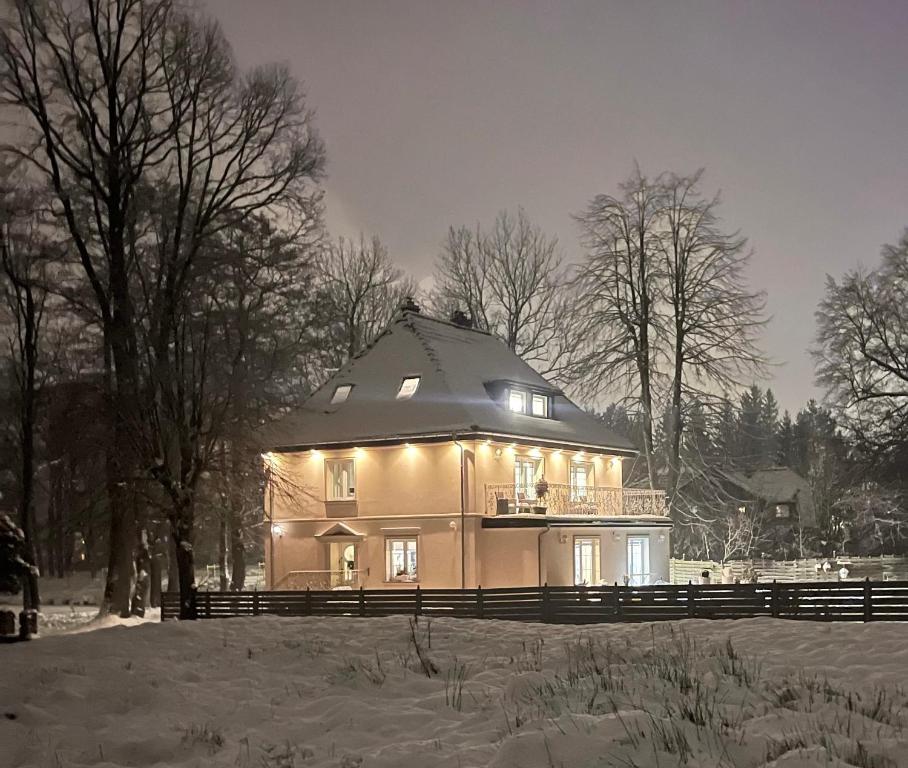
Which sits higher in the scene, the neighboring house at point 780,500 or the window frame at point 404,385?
the window frame at point 404,385

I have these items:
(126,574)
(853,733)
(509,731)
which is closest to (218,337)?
(126,574)

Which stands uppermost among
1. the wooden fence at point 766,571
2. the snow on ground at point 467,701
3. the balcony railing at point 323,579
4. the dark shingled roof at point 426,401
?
the dark shingled roof at point 426,401

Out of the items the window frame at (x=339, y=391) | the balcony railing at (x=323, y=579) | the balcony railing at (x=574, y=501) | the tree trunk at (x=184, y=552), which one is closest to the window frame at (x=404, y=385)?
the window frame at (x=339, y=391)

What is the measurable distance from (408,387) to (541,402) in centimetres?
599

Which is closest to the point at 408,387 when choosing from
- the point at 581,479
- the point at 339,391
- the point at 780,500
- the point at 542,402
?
the point at 339,391

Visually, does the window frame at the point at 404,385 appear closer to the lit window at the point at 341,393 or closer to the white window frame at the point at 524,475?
the lit window at the point at 341,393

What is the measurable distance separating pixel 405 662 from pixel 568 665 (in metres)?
2.70

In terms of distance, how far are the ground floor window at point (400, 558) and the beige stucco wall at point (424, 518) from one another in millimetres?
235

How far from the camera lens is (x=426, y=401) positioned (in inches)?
1266

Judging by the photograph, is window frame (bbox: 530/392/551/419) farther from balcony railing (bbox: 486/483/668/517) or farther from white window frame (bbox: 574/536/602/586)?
white window frame (bbox: 574/536/602/586)

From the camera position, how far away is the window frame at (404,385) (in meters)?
32.9

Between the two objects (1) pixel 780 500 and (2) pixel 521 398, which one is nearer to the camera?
(2) pixel 521 398

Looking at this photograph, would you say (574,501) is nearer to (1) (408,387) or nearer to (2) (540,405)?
(2) (540,405)

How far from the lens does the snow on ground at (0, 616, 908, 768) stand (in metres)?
8.24
